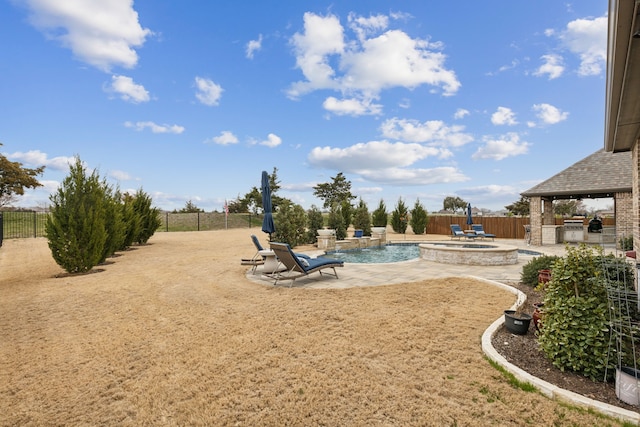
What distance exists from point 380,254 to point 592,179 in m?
11.2

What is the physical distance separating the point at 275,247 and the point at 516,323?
5.11 m


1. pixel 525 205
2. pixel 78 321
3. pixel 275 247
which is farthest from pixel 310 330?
pixel 525 205

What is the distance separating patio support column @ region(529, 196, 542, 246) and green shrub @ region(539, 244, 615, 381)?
14648 mm

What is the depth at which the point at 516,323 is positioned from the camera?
3.83m

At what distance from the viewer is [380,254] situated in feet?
44.8

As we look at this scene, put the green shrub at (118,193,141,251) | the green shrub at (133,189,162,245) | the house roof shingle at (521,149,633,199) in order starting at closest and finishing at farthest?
the house roof shingle at (521,149,633,199), the green shrub at (118,193,141,251), the green shrub at (133,189,162,245)

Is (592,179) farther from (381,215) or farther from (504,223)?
(381,215)

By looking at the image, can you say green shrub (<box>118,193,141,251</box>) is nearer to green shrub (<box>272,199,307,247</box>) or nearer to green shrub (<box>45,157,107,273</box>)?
green shrub (<box>45,157,107,273</box>)

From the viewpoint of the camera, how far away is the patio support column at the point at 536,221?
15282 mm

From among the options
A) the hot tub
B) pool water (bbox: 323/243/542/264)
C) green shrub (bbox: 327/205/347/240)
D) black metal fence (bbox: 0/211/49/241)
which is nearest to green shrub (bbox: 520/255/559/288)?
the hot tub

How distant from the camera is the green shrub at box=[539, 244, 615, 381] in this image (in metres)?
2.78

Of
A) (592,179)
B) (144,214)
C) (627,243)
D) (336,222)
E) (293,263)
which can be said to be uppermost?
(592,179)

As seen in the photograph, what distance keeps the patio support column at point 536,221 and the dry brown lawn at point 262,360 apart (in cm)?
1188

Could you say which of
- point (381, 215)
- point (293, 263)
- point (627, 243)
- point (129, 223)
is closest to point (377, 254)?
point (293, 263)
